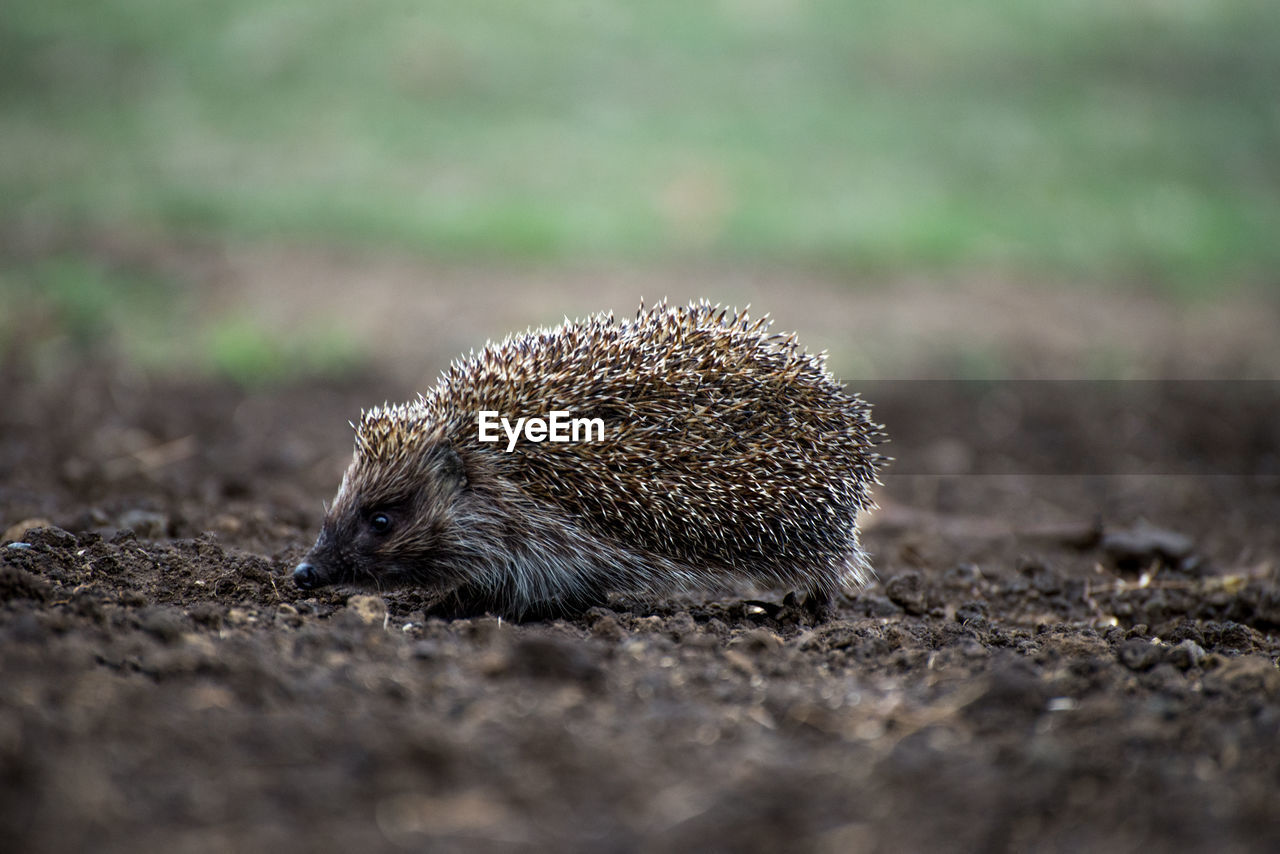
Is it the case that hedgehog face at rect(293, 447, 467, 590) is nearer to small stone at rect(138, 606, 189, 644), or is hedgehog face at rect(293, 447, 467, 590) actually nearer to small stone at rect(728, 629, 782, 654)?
small stone at rect(138, 606, 189, 644)

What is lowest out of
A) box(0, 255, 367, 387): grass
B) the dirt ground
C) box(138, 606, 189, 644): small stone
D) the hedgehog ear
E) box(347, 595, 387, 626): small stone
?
the dirt ground

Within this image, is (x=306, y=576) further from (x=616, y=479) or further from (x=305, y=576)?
(x=616, y=479)

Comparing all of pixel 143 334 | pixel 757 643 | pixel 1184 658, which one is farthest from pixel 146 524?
pixel 143 334

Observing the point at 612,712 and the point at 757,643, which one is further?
the point at 757,643

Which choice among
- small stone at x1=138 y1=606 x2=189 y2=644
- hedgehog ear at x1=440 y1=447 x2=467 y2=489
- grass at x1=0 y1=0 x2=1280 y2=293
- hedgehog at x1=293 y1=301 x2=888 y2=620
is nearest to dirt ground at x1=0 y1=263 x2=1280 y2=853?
small stone at x1=138 y1=606 x2=189 y2=644

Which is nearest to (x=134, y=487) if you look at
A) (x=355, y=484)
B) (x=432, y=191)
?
(x=355, y=484)

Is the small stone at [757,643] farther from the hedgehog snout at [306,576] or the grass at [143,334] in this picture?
the grass at [143,334]
